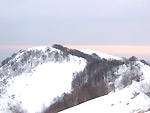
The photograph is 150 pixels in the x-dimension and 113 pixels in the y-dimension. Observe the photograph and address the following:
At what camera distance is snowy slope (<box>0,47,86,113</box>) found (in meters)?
90.4

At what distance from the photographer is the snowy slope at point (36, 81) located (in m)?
90.4

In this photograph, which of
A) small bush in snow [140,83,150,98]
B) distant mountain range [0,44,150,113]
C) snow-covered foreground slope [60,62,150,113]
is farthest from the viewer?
distant mountain range [0,44,150,113]

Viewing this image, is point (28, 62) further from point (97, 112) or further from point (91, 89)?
point (97, 112)

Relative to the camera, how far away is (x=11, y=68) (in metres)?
134

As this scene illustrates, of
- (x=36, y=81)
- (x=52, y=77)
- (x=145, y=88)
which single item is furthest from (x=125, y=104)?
(x=52, y=77)

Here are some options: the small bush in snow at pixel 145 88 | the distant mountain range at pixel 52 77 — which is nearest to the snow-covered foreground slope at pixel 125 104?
the small bush in snow at pixel 145 88

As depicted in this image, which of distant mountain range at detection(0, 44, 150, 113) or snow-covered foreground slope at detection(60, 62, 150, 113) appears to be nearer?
snow-covered foreground slope at detection(60, 62, 150, 113)

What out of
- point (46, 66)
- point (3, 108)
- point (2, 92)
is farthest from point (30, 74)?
point (3, 108)

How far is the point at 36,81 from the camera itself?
374ft

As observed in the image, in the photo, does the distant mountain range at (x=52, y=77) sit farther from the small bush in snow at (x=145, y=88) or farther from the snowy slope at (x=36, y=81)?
the small bush in snow at (x=145, y=88)

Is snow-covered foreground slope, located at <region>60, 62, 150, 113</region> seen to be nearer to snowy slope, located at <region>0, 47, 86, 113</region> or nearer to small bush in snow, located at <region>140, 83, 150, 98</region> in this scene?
small bush in snow, located at <region>140, 83, 150, 98</region>

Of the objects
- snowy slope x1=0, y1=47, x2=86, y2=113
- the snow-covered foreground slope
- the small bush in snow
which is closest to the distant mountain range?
snowy slope x1=0, y1=47, x2=86, y2=113

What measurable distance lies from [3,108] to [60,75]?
3416 centimetres

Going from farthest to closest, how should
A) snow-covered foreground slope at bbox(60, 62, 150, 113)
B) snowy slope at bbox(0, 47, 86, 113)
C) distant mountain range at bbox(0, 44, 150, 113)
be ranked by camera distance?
snowy slope at bbox(0, 47, 86, 113) → distant mountain range at bbox(0, 44, 150, 113) → snow-covered foreground slope at bbox(60, 62, 150, 113)
